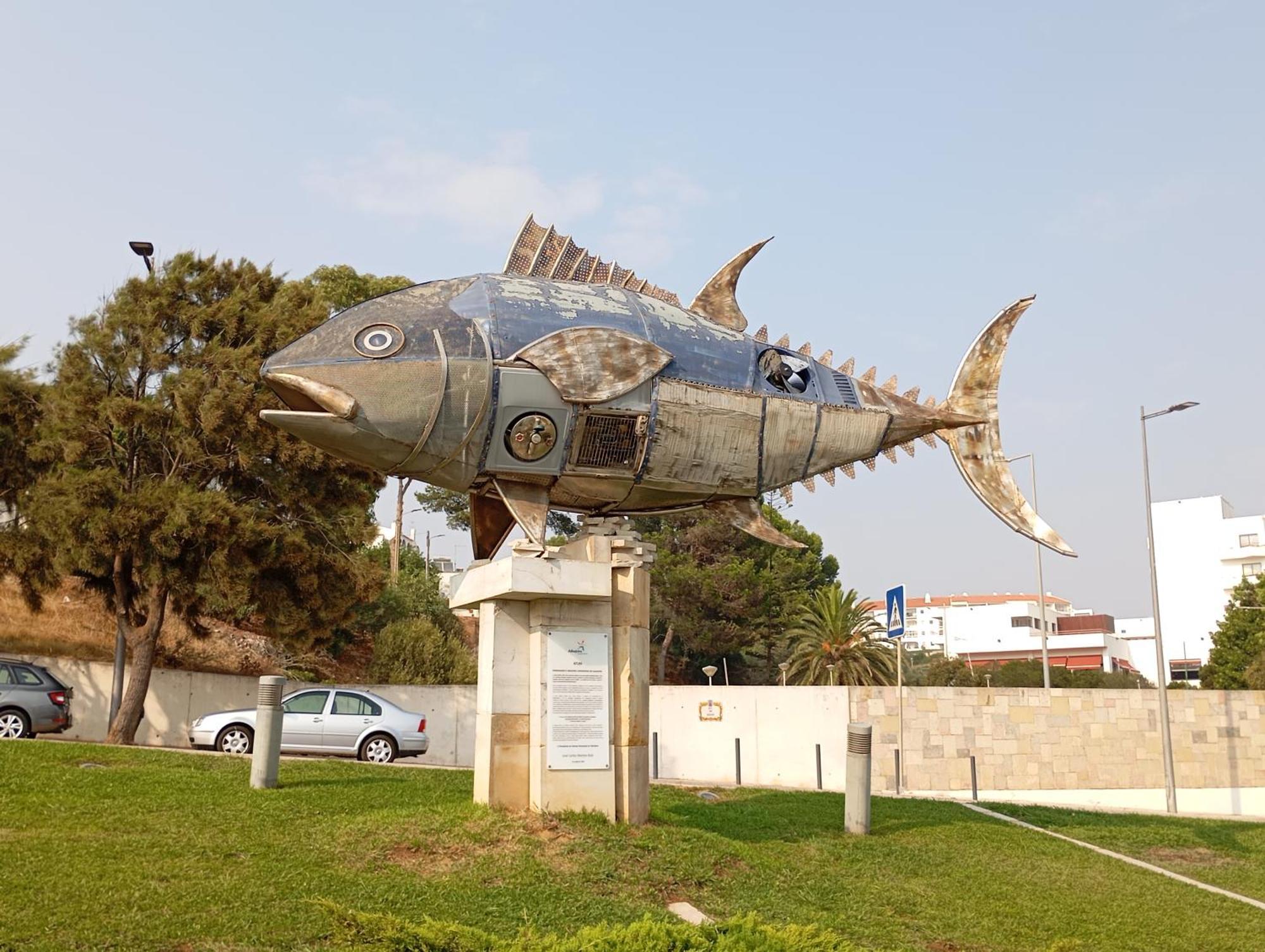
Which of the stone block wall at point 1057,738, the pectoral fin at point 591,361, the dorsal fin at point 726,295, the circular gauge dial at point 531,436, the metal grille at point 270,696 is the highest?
the dorsal fin at point 726,295

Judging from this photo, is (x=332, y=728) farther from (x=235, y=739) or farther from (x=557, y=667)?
(x=557, y=667)

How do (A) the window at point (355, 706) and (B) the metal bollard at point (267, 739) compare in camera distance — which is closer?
(B) the metal bollard at point (267, 739)

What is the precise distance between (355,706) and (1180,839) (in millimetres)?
12869

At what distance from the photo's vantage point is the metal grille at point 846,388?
12.3 meters

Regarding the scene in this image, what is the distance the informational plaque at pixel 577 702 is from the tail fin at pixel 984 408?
4.96 m

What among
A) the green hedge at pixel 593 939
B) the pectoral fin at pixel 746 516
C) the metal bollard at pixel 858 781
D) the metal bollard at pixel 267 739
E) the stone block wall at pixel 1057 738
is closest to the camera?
the green hedge at pixel 593 939

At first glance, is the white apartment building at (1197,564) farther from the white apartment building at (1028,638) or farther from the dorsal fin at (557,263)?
the dorsal fin at (557,263)

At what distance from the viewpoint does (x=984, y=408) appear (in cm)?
1275

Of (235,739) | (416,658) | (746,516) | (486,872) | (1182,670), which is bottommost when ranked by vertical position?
(486,872)

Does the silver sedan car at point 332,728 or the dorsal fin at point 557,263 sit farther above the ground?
the dorsal fin at point 557,263

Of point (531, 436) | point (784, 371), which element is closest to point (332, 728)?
point (531, 436)

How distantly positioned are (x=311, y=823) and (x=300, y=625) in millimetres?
11307

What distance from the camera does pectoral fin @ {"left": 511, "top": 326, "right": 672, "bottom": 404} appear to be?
10336 mm

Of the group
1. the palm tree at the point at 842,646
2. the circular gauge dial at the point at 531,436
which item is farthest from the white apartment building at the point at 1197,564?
the circular gauge dial at the point at 531,436
